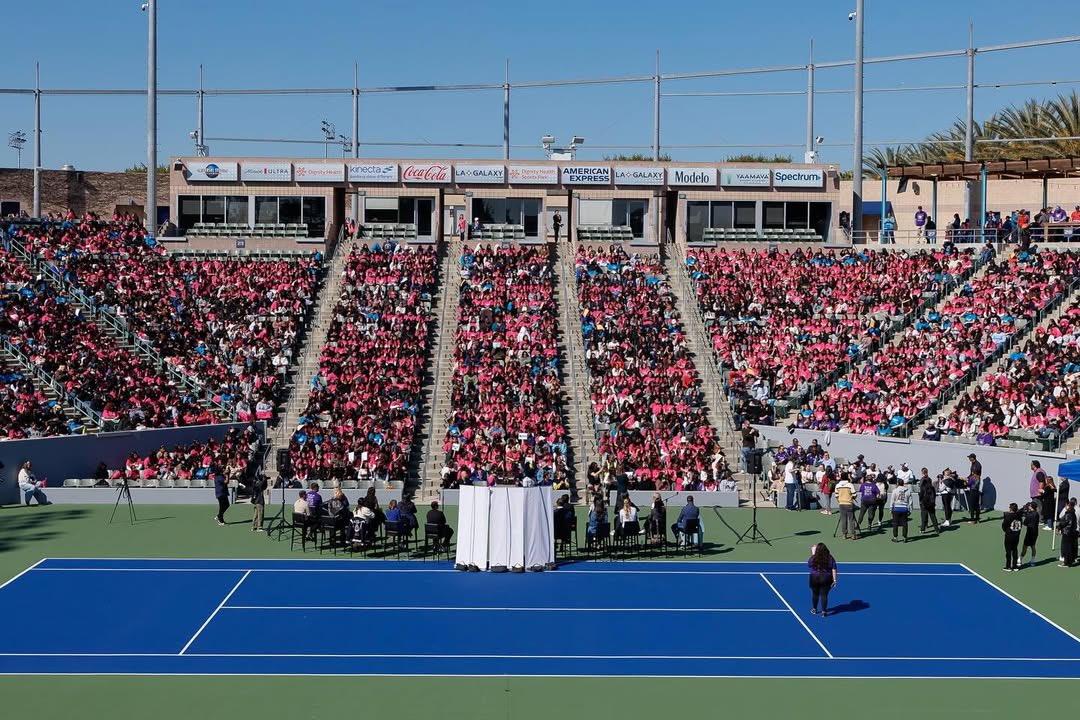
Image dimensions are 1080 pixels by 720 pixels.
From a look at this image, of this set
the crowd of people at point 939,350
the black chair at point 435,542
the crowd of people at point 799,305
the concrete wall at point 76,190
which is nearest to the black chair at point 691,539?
the black chair at point 435,542

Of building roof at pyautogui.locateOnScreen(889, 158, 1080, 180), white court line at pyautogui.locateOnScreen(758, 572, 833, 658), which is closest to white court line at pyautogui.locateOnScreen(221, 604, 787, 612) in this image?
white court line at pyautogui.locateOnScreen(758, 572, 833, 658)

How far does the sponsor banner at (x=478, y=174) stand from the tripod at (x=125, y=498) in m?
24.6

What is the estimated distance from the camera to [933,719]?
1730 cm

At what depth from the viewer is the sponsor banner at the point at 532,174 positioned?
55.6 m

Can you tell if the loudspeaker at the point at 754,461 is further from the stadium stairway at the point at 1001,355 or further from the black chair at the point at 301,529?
the black chair at the point at 301,529

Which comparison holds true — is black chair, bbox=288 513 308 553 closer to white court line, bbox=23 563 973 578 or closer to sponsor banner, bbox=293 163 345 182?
white court line, bbox=23 563 973 578

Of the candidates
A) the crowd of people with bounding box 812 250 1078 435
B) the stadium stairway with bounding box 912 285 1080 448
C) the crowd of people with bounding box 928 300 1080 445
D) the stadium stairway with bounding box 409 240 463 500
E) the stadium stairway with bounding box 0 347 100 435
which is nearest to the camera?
the crowd of people with bounding box 928 300 1080 445

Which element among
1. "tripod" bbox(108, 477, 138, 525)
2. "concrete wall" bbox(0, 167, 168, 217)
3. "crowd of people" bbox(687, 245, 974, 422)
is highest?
"concrete wall" bbox(0, 167, 168, 217)

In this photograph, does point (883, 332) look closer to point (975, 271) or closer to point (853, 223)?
point (975, 271)

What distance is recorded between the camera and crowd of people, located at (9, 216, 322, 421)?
136 feet

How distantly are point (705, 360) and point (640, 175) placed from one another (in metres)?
14.8

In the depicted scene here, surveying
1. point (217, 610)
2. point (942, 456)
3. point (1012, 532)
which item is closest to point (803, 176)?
point (942, 456)

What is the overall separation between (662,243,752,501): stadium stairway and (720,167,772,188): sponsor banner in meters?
3.67

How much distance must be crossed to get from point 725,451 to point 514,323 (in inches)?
396
